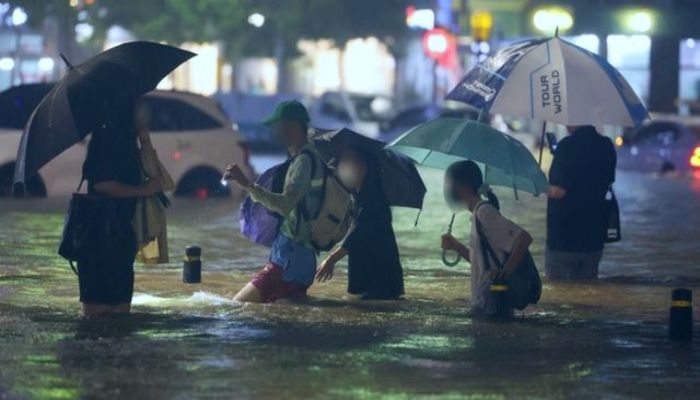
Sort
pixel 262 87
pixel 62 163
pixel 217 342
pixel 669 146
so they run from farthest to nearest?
pixel 262 87, pixel 669 146, pixel 62 163, pixel 217 342

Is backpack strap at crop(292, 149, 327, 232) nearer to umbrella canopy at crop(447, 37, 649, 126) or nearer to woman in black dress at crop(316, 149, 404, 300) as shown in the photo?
woman in black dress at crop(316, 149, 404, 300)

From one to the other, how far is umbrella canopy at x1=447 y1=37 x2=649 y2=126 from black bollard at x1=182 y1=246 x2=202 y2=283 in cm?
241

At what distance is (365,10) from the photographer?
60406 millimetres

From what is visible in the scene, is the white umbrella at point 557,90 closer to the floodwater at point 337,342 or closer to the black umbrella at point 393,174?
the black umbrella at point 393,174

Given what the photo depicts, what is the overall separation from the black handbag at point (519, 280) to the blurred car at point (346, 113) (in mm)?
34349

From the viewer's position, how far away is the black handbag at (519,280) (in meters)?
11.7

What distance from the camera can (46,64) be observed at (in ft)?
179

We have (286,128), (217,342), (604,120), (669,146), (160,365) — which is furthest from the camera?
(669,146)

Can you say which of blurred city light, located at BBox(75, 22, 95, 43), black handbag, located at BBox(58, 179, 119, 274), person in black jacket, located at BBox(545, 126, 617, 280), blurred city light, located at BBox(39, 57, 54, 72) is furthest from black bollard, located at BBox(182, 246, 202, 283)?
blurred city light, located at BBox(75, 22, 95, 43)

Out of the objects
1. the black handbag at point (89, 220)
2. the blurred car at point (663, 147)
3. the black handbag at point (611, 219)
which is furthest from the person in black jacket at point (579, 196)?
the blurred car at point (663, 147)

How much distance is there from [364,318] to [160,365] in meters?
2.52

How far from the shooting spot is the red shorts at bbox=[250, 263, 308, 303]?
12.5 m

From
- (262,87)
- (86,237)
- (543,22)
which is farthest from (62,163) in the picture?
(262,87)

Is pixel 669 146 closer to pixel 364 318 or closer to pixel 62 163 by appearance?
pixel 62 163
